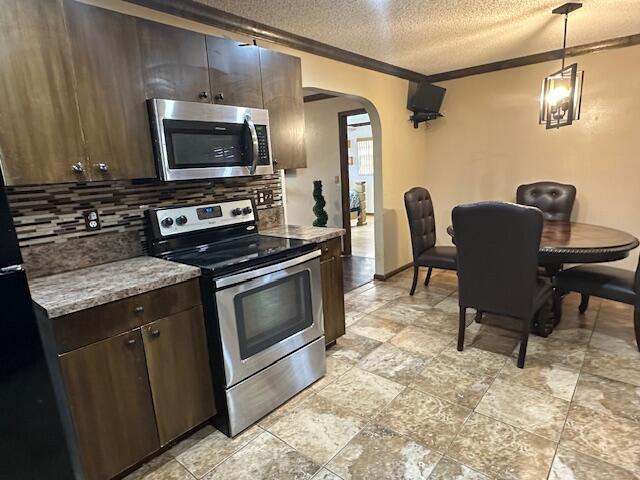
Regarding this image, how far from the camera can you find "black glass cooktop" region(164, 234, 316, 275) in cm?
190

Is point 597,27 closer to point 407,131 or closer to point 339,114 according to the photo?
point 407,131

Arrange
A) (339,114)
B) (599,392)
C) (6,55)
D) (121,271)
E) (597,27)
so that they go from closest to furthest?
(6,55), (121,271), (599,392), (597,27), (339,114)

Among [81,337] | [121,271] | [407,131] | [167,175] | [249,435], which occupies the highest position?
[407,131]

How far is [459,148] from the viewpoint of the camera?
457 centimetres

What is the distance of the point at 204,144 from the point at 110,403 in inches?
53.6

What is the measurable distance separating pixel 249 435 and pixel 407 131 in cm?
370

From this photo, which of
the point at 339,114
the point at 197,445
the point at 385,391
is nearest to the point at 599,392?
the point at 385,391

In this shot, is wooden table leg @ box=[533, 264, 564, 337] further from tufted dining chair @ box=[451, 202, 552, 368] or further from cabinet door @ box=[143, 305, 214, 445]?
cabinet door @ box=[143, 305, 214, 445]

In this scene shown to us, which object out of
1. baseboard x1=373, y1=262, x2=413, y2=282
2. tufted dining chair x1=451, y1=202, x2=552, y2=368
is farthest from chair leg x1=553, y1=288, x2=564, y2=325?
baseboard x1=373, y1=262, x2=413, y2=282

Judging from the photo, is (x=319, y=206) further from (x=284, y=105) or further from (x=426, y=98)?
(x=284, y=105)

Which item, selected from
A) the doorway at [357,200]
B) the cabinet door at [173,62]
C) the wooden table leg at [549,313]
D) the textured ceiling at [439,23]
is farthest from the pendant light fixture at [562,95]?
the cabinet door at [173,62]

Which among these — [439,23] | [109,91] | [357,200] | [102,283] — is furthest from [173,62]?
[357,200]

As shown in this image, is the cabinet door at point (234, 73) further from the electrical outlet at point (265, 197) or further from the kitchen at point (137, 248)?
the electrical outlet at point (265, 197)

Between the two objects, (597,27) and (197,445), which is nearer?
(197,445)
